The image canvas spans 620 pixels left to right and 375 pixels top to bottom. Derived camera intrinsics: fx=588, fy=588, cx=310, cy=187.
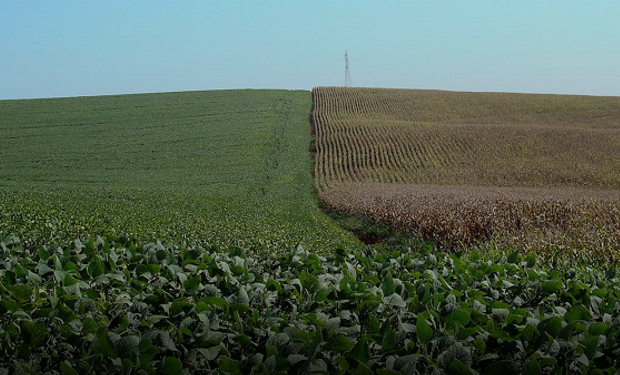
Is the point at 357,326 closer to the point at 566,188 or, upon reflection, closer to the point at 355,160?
the point at 566,188

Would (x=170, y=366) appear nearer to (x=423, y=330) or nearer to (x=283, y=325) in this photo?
(x=283, y=325)

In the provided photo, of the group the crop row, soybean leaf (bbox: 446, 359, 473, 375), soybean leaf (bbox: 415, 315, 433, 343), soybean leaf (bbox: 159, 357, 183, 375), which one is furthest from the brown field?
soybean leaf (bbox: 159, 357, 183, 375)

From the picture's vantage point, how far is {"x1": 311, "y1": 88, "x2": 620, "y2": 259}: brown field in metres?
19.3

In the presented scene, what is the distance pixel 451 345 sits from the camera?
3443 mm

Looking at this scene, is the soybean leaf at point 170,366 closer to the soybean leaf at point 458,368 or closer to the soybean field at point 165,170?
the soybean leaf at point 458,368

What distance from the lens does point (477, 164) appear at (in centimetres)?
4297

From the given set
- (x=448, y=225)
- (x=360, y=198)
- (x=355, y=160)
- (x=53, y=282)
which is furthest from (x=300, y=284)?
(x=355, y=160)

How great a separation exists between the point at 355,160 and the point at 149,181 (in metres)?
15.0

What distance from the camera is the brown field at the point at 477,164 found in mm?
19312

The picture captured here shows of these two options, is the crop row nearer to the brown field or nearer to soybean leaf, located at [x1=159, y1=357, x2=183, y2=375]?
soybean leaf, located at [x1=159, y1=357, x2=183, y2=375]

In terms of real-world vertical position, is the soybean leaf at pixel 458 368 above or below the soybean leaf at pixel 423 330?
below

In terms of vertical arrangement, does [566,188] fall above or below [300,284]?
below

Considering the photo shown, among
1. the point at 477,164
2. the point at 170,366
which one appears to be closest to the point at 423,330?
the point at 170,366

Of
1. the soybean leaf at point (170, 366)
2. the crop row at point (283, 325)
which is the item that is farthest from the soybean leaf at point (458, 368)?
the soybean leaf at point (170, 366)
